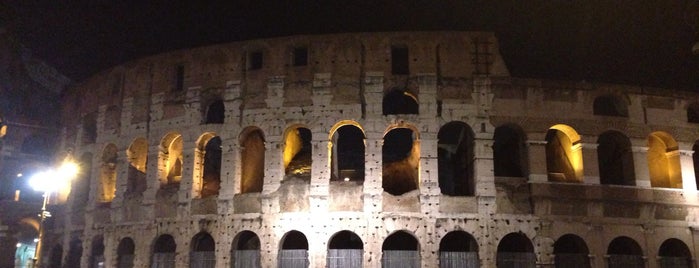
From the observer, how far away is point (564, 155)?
20828 millimetres

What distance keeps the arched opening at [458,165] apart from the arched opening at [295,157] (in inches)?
191

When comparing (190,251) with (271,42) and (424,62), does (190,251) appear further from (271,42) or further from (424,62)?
(424,62)

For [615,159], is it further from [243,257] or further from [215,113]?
[215,113]

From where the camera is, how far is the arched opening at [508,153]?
65.5ft

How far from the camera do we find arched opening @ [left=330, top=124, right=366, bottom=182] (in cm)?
2059

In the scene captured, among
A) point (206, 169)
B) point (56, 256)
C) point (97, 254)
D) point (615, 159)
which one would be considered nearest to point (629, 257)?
point (615, 159)

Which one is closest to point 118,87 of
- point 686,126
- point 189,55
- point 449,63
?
point 189,55

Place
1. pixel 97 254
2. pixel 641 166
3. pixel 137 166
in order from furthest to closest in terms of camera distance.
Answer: pixel 97 254 → pixel 137 166 → pixel 641 166

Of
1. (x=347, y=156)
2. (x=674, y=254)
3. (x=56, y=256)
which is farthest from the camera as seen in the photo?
(x=347, y=156)

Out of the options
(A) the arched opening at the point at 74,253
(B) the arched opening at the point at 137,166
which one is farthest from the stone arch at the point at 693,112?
(A) the arched opening at the point at 74,253

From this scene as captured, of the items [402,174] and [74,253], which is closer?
[402,174]

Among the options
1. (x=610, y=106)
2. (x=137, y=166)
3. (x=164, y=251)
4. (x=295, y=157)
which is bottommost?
(x=164, y=251)

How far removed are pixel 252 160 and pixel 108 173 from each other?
6.33 meters

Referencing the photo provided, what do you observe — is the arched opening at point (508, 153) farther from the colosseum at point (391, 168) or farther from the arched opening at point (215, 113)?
the arched opening at point (215, 113)
